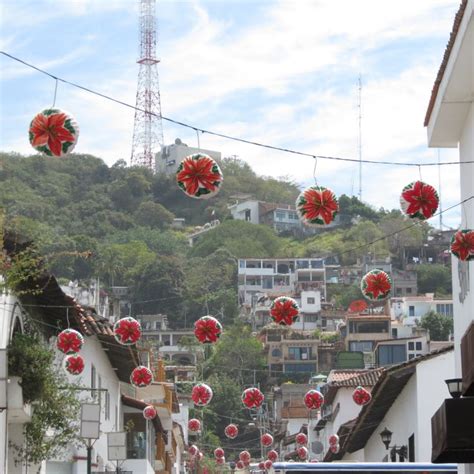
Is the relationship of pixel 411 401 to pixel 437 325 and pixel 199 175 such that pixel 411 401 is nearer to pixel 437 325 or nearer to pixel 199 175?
pixel 199 175

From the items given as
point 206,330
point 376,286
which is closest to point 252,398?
point 206,330

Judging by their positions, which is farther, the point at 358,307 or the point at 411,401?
the point at 358,307

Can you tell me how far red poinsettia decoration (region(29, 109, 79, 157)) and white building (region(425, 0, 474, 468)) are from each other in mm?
5543

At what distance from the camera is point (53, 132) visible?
17094 millimetres

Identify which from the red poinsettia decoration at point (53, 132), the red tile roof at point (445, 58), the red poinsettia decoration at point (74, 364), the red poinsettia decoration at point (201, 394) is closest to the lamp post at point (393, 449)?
the red poinsettia decoration at point (201, 394)

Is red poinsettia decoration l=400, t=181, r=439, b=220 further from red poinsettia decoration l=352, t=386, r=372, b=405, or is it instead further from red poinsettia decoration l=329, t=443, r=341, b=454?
red poinsettia decoration l=329, t=443, r=341, b=454

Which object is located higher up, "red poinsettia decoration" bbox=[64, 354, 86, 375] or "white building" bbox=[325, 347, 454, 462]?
"red poinsettia decoration" bbox=[64, 354, 86, 375]

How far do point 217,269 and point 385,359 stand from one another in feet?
404

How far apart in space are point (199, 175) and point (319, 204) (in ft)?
7.86

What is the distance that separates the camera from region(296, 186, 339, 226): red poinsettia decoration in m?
20.4

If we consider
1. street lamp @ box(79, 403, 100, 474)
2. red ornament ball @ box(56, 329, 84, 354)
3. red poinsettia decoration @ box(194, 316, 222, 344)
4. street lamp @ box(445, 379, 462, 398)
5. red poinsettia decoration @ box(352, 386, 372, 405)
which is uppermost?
red poinsettia decoration @ box(194, 316, 222, 344)

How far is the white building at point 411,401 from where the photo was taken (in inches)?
1359

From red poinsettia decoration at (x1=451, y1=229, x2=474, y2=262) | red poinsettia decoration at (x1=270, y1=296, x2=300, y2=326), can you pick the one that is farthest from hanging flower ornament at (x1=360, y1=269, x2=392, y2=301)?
red poinsettia decoration at (x1=451, y1=229, x2=474, y2=262)

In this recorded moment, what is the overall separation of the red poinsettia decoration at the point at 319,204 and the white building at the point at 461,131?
2.15 metres
